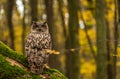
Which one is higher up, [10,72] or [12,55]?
[12,55]

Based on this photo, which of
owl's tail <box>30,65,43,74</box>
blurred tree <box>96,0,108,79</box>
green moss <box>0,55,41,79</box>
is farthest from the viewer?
blurred tree <box>96,0,108,79</box>

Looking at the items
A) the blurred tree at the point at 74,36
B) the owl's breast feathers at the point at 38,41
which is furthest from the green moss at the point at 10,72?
the blurred tree at the point at 74,36

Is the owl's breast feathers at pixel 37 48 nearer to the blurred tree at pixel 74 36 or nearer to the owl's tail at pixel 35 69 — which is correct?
the owl's tail at pixel 35 69

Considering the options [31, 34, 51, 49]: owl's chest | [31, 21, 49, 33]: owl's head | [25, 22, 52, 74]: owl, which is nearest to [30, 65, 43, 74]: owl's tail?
[25, 22, 52, 74]: owl

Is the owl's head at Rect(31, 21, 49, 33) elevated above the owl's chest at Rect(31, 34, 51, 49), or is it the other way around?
the owl's head at Rect(31, 21, 49, 33)

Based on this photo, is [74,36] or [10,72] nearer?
[10,72]

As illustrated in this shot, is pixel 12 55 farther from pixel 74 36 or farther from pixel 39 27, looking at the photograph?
pixel 74 36

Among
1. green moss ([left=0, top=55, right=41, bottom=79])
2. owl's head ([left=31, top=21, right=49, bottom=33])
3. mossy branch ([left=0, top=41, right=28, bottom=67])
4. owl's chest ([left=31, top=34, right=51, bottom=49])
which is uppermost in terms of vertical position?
owl's head ([left=31, top=21, right=49, bottom=33])

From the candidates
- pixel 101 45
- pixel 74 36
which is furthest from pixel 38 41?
pixel 74 36

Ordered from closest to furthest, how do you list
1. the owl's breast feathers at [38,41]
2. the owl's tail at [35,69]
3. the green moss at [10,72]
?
1. the green moss at [10,72]
2. the owl's tail at [35,69]
3. the owl's breast feathers at [38,41]

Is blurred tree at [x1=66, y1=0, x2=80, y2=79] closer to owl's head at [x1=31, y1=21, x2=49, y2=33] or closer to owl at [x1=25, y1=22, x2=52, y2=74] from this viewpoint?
owl's head at [x1=31, y1=21, x2=49, y2=33]

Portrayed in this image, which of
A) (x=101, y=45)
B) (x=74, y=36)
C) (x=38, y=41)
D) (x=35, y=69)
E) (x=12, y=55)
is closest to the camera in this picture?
(x=35, y=69)

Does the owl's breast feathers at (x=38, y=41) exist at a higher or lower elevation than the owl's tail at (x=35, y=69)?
higher

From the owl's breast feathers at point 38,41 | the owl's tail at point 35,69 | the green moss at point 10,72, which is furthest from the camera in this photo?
the owl's breast feathers at point 38,41
